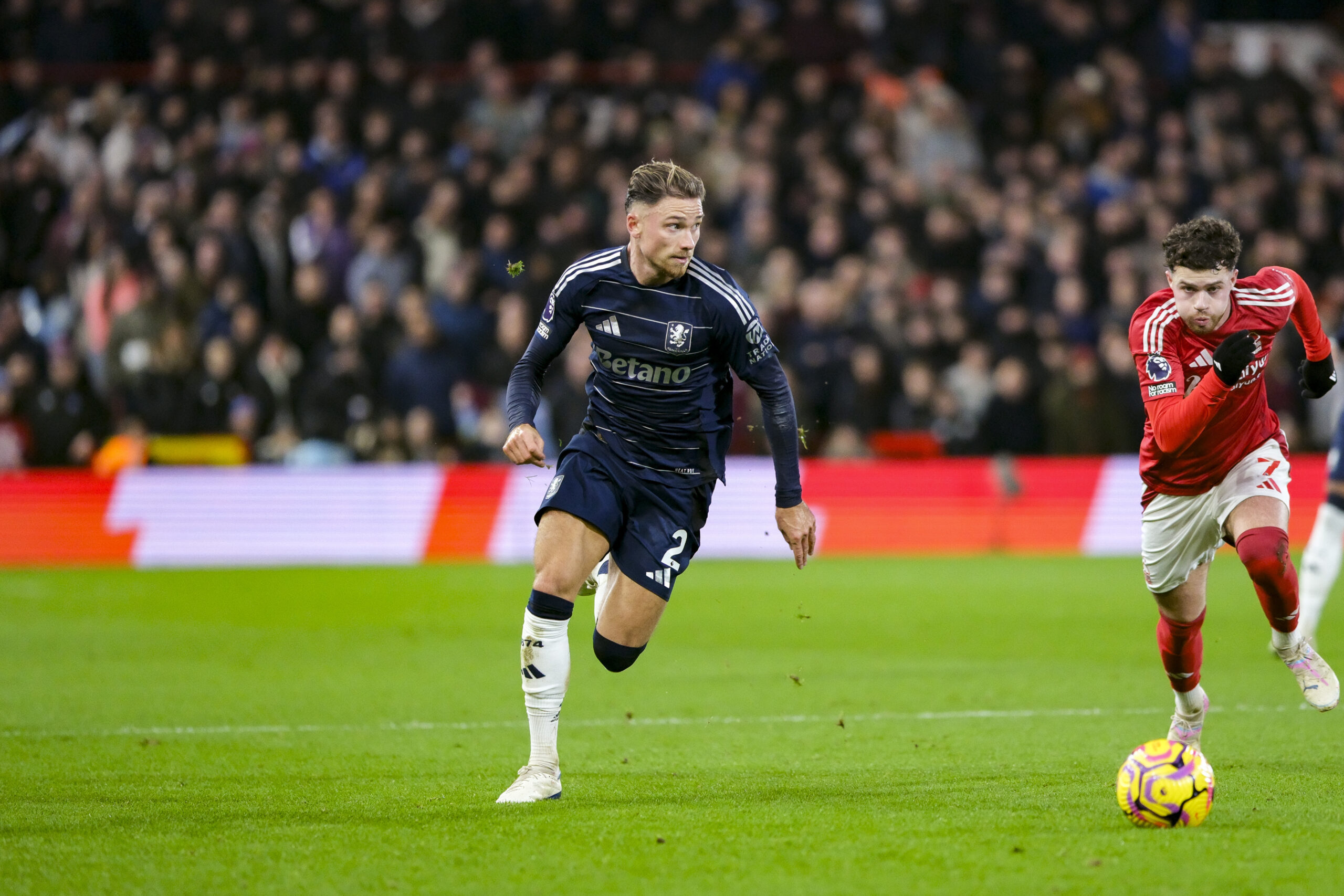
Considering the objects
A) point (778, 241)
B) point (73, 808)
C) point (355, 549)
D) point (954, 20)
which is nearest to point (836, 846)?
point (73, 808)

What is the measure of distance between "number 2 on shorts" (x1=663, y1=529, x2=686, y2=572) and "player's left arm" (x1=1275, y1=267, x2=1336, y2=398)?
8.48 ft

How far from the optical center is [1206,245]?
6.33 m

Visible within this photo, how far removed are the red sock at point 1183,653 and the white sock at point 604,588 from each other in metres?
2.19

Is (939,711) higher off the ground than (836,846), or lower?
lower

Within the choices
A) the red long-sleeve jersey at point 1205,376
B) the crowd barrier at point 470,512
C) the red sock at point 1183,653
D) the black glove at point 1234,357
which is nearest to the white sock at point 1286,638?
the red sock at point 1183,653

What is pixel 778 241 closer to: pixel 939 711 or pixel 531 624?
pixel 939 711

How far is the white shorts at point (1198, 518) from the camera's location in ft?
22.2

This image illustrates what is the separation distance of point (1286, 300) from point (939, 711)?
287 centimetres

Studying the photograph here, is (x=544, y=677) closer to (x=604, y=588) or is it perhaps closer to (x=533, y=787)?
(x=533, y=787)

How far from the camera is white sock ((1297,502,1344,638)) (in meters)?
9.69

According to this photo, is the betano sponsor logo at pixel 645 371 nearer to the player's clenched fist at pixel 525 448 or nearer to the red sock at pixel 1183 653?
the player's clenched fist at pixel 525 448

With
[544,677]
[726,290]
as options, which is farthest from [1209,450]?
[544,677]

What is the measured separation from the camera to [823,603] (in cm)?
1344

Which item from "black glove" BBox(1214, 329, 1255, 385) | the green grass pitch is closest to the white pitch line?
the green grass pitch
